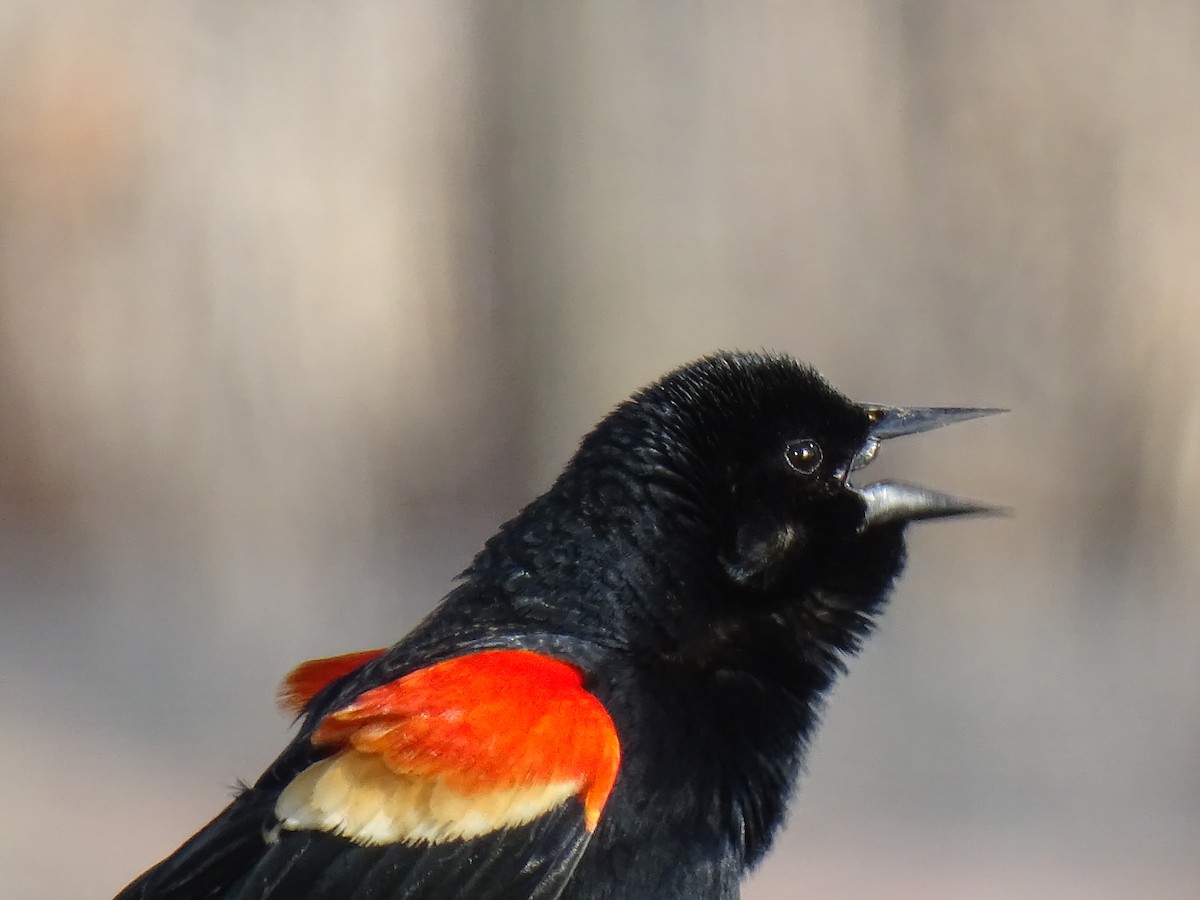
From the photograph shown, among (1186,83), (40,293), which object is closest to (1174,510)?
(1186,83)

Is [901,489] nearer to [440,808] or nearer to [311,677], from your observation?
[440,808]

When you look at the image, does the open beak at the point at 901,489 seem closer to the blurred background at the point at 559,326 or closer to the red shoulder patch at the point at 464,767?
the red shoulder patch at the point at 464,767

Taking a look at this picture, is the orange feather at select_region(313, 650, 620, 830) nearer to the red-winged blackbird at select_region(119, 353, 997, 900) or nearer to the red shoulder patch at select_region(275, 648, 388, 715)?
the red-winged blackbird at select_region(119, 353, 997, 900)

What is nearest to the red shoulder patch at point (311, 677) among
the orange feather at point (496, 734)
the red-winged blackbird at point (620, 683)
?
the red-winged blackbird at point (620, 683)

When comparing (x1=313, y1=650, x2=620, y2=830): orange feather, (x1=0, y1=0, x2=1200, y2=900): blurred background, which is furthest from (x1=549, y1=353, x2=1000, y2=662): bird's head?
(x1=0, y1=0, x2=1200, y2=900): blurred background

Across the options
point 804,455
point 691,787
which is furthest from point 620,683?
point 804,455

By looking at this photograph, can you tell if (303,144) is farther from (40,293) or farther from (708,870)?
(708,870)
